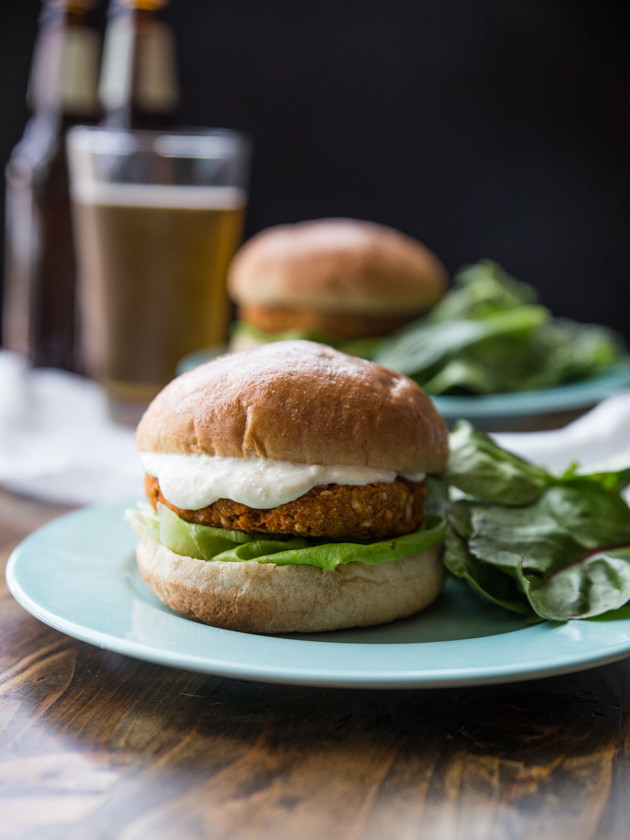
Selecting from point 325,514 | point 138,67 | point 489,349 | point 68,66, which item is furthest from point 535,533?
point 68,66

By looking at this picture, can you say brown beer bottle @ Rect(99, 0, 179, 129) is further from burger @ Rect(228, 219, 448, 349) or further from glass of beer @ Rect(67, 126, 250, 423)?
burger @ Rect(228, 219, 448, 349)

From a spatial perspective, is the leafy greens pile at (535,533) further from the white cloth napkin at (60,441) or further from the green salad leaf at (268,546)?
the white cloth napkin at (60,441)

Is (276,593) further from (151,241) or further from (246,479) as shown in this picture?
(151,241)

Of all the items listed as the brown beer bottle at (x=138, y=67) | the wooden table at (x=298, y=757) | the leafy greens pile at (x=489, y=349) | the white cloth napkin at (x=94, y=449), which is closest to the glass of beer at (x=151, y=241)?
the brown beer bottle at (x=138, y=67)

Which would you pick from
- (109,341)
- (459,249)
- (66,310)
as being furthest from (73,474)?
(459,249)

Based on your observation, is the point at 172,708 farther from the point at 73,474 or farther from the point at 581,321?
the point at 581,321

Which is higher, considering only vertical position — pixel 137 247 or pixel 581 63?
pixel 581 63
